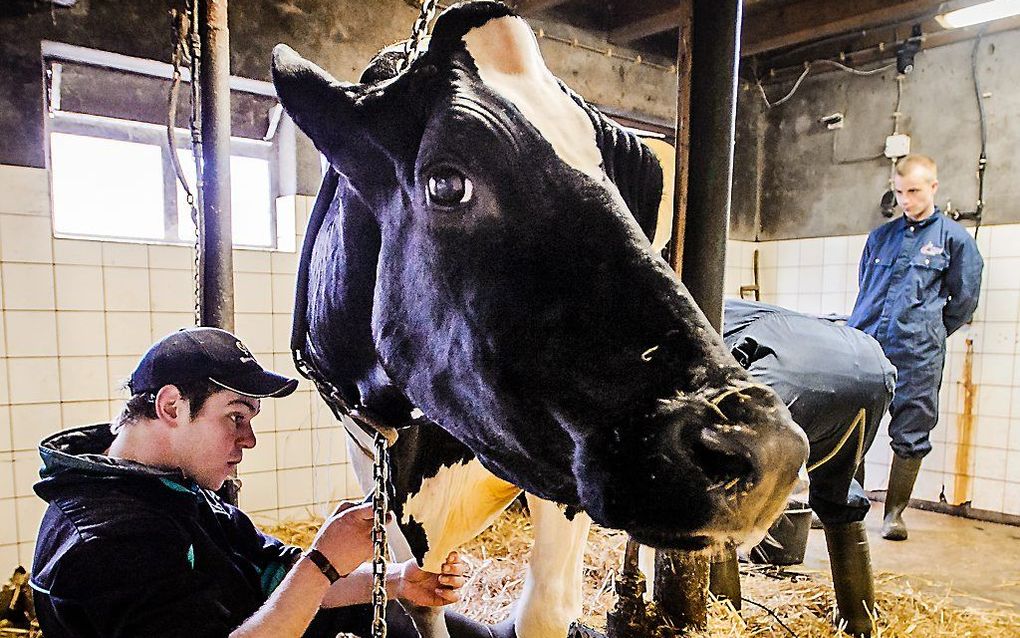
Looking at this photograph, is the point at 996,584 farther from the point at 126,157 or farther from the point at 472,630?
the point at 126,157

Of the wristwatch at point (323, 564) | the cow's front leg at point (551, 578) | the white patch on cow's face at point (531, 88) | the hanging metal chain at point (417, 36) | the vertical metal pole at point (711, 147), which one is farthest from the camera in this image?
the cow's front leg at point (551, 578)

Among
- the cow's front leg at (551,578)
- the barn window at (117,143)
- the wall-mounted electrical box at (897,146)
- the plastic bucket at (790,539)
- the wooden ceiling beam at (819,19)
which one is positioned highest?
the wooden ceiling beam at (819,19)

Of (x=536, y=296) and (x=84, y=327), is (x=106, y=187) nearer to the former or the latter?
(x=84, y=327)

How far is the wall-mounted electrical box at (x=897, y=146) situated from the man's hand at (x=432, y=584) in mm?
5245

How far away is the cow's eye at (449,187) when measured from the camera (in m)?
0.96

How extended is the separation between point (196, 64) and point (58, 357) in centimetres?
204

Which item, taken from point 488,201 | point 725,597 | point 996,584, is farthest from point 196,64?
point 996,584

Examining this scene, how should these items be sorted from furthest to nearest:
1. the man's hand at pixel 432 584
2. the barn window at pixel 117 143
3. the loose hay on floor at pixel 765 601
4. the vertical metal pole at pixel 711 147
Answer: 1. the barn window at pixel 117 143
2. the loose hay on floor at pixel 765 601
3. the vertical metal pole at pixel 711 147
4. the man's hand at pixel 432 584

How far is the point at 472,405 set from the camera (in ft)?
3.30

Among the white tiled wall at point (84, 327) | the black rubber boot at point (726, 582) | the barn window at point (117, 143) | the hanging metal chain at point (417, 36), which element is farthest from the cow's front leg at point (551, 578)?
the barn window at point (117, 143)

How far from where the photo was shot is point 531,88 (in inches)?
39.9

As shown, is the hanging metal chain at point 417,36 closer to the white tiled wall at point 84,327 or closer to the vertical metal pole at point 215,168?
the vertical metal pole at point 215,168

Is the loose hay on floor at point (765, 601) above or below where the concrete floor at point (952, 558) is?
above

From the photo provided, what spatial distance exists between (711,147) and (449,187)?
1.02m
